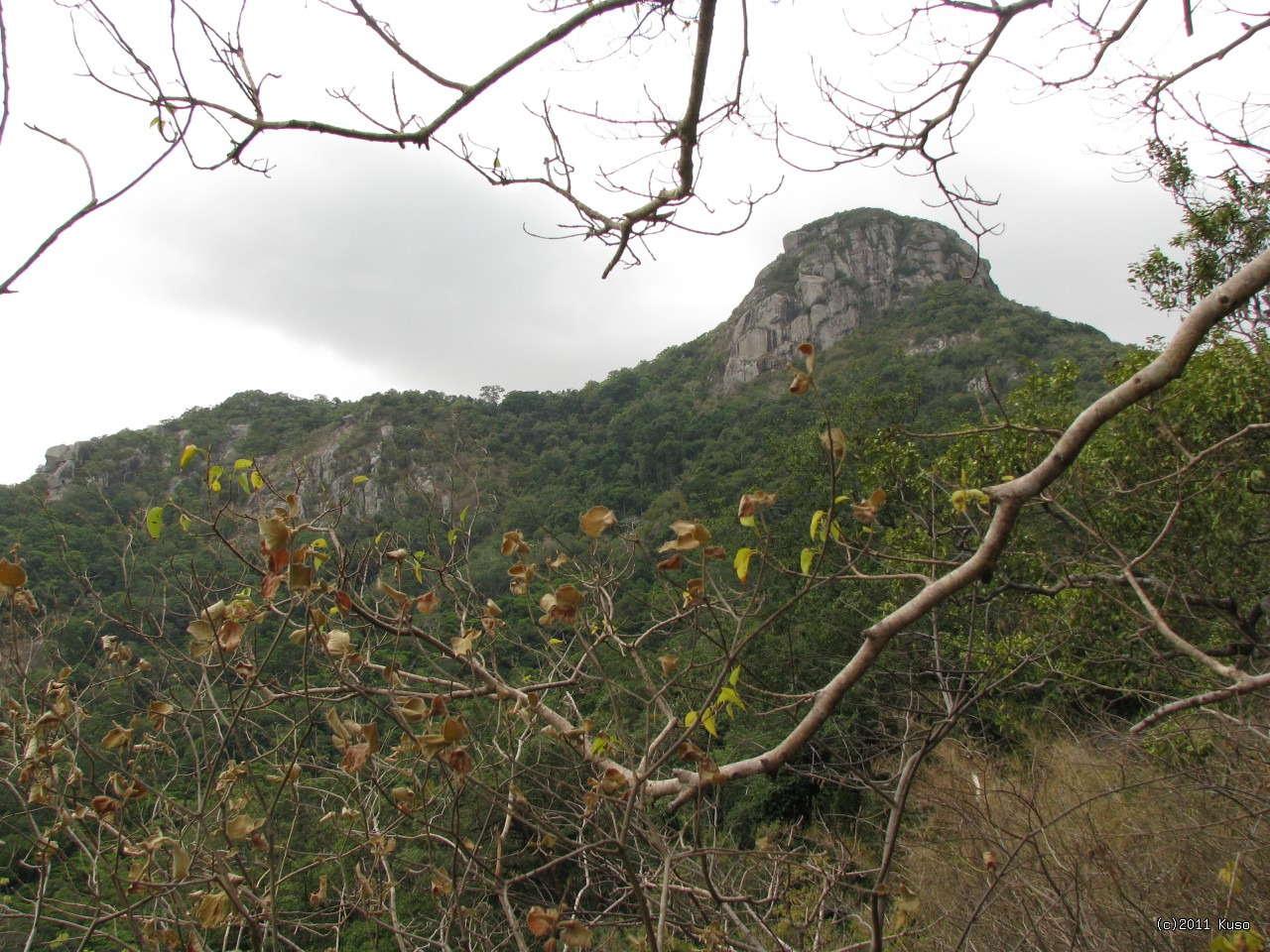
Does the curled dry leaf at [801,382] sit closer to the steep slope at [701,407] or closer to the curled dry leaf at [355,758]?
the curled dry leaf at [355,758]

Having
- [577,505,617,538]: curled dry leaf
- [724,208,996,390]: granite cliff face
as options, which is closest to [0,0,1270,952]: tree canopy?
[577,505,617,538]: curled dry leaf

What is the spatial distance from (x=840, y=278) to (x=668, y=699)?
60.4m

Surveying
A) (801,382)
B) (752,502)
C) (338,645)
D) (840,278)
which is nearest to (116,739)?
(338,645)

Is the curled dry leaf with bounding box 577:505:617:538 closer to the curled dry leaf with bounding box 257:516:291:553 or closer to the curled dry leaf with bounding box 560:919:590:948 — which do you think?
the curled dry leaf with bounding box 257:516:291:553

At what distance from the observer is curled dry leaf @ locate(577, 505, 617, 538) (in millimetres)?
1153

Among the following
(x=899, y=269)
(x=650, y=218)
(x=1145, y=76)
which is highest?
(x=899, y=269)

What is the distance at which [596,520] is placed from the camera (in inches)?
46.3

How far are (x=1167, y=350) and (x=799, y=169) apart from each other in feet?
3.67

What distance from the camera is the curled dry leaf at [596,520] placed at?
1.15m

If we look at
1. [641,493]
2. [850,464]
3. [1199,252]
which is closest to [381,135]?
[1199,252]

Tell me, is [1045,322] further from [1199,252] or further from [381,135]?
[381,135]

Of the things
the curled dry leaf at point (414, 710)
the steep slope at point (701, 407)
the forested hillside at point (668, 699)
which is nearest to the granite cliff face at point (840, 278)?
the steep slope at point (701, 407)

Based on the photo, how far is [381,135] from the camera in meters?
1.41

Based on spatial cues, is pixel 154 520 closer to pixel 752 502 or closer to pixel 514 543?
pixel 514 543
